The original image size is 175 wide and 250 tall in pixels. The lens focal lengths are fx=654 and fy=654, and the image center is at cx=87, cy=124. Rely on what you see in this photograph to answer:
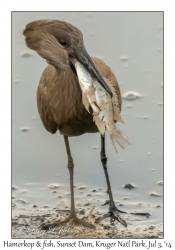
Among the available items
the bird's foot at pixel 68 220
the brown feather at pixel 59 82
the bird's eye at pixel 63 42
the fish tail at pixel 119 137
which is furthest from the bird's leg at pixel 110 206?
Answer: the bird's eye at pixel 63 42

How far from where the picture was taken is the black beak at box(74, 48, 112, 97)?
3990 mm

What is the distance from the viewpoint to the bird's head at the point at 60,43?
4.02 m

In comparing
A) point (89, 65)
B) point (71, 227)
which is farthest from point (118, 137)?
point (71, 227)

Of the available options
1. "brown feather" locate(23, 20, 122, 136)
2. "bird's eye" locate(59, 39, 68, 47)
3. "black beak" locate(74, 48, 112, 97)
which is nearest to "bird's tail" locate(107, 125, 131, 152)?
"black beak" locate(74, 48, 112, 97)

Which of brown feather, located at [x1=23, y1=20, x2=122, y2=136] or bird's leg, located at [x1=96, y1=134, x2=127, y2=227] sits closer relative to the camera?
brown feather, located at [x1=23, y1=20, x2=122, y2=136]

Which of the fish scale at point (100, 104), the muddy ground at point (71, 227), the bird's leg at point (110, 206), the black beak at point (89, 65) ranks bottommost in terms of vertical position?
the muddy ground at point (71, 227)

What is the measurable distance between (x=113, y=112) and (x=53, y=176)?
1332 millimetres

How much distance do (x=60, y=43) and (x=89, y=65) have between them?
0.84 feet

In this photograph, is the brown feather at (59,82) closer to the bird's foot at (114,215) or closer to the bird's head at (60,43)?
the bird's head at (60,43)

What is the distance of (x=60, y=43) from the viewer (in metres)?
4.10

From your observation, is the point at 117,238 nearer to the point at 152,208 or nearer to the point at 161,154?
the point at 152,208

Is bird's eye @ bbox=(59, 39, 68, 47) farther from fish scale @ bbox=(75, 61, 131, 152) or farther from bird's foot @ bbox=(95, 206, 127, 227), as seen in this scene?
bird's foot @ bbox=(95, 206, 127, 227)

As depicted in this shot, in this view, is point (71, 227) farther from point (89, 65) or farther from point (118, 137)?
point (89, 65)

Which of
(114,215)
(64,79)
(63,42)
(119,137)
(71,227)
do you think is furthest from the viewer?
(114,215)
